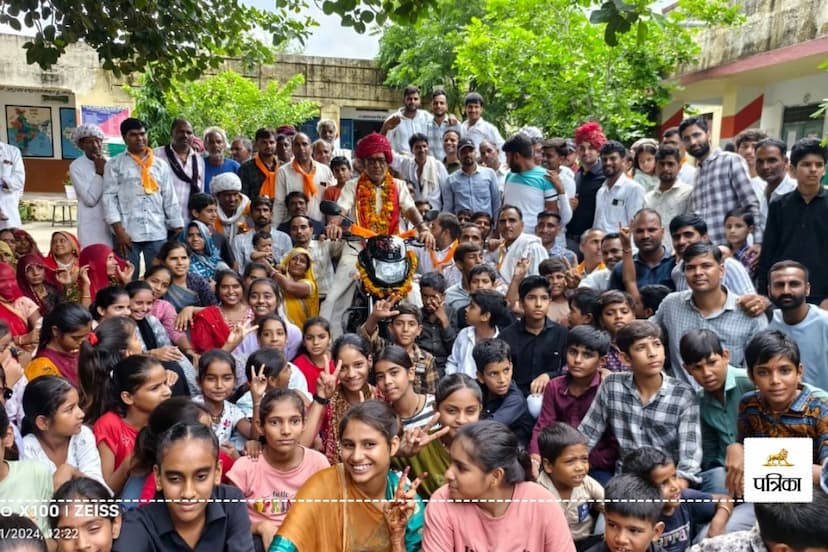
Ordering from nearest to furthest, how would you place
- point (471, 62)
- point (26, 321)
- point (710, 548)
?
point (710, 548), point (26, 321), point (471, 62)

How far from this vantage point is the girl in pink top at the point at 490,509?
94.2 inches

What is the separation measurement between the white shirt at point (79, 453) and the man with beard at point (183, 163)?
12.5 ft

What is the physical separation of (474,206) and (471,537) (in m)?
4.75

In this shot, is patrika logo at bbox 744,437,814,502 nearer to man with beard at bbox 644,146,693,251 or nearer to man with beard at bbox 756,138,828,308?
man with beard at bbox 756,138,828,308

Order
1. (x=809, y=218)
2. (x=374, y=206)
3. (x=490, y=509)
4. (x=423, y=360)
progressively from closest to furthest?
(x=490, y=509) → (x=809, y=218) → (x=423, y=360) → (x=374, y=206)

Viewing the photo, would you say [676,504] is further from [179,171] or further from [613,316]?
[179,171]

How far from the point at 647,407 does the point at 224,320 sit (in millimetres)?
2685

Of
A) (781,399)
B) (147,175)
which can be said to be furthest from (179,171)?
(781,399)

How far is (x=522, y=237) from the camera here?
17.9ft

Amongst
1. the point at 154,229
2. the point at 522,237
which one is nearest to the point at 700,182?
the point at 522,237

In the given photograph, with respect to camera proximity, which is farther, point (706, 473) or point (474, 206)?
point (474, 206)

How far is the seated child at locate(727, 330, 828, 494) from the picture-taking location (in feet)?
9.57

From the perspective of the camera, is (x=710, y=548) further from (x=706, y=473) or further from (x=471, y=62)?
(x=471, y=62)

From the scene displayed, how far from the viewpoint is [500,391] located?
371 cm
